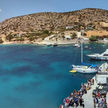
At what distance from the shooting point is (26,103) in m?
30.5

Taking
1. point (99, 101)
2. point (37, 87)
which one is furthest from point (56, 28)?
point (99, 101)

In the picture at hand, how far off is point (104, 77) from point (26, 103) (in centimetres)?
1314

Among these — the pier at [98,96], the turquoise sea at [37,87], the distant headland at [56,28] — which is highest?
the distant headland at [56,28]

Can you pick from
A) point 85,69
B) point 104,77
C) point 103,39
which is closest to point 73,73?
point 85,69

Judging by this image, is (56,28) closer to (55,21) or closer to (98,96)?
(55,21)

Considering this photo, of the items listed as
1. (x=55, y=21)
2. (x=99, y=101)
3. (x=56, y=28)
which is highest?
(x=55, y=21)

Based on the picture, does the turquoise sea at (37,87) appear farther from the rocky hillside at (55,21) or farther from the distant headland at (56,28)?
the rocky hillside at (55,21)

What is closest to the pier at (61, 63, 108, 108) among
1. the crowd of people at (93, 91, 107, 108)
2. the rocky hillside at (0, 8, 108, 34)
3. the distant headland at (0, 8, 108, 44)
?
the crowd of people at (93, 91, 107, 108)

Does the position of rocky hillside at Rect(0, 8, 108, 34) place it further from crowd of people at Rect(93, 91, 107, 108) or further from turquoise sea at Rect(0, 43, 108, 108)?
crowd of people at Rect(93, 91, 107, 108)

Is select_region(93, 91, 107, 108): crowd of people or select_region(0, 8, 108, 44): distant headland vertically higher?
select_region(0, 8, 108, 44): distant headland

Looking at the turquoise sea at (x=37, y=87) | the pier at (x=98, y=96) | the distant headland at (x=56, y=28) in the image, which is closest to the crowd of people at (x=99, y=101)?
the pier at (x=98, y=96)

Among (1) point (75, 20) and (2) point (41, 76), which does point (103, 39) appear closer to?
(1) point (75, 20)

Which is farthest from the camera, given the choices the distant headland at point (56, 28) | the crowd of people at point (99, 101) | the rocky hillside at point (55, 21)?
the rocky hillside at point (55, 21)

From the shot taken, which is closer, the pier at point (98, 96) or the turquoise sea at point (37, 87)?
the pier at point (98, 96)
